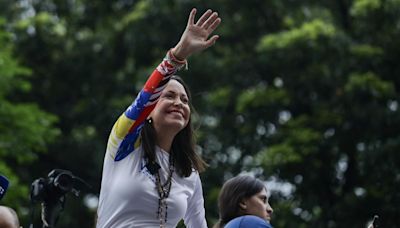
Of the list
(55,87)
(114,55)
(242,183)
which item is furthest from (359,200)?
(242,183)

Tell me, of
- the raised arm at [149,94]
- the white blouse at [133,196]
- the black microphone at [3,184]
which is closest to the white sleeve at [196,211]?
the white blouse at [133,196]

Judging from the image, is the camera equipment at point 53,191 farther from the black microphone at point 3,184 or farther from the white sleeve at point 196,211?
the white sleeve at point 196,211

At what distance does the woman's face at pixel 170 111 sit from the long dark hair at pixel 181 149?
0.05 metres

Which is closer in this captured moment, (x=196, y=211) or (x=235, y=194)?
(x=196, y=211)

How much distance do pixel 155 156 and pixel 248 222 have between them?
737mm

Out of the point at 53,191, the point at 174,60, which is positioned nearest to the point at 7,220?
the point at 53,191

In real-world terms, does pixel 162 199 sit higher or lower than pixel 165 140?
lower

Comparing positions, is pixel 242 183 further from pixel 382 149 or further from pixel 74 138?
pixel 74 138

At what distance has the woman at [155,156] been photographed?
3861mm

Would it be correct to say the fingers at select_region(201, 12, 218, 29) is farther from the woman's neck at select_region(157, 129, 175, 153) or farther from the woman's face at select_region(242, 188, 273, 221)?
the woman's face at select_region(242, 188, 273, 221)

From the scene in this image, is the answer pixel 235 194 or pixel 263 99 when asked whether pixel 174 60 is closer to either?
pixel 235 194

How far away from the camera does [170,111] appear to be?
4.12 metres

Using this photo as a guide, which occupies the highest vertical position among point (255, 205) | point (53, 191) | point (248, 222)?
point (53, 191)

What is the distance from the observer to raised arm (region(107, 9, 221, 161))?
3.84 m
